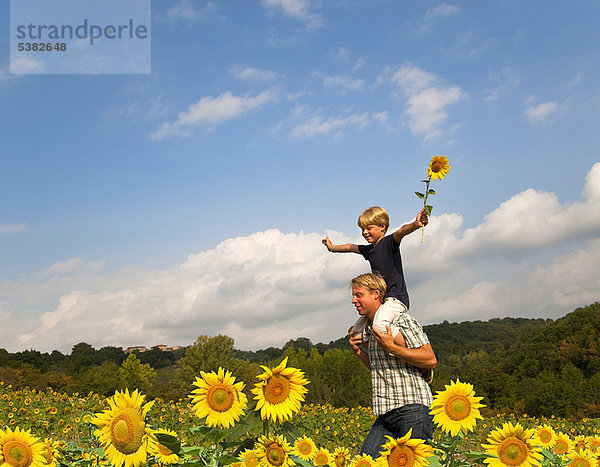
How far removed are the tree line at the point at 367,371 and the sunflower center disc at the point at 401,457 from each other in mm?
16581

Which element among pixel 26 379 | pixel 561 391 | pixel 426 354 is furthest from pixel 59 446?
pixel 561 391

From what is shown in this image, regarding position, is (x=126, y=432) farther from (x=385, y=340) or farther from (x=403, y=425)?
(x=403, y=425)

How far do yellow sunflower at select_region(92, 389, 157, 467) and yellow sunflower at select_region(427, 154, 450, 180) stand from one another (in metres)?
4.63

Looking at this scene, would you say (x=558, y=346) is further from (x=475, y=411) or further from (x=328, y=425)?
(x=475, y=411)

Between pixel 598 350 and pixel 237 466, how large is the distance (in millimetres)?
43120

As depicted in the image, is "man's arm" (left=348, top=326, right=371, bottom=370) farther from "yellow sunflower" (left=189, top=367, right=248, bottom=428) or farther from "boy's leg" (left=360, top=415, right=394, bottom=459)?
"yellow sunflower" (left=189, top=367, right=248, bottom=428)

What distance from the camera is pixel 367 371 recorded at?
128 feet

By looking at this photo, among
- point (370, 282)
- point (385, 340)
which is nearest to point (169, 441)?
point (385, 340)

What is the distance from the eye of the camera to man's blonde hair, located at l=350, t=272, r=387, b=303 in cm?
402

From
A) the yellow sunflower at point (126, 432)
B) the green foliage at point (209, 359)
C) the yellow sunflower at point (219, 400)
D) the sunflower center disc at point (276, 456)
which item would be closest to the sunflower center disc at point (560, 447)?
the sunflower center disc at point (276, 456)

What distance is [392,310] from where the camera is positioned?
3914mm

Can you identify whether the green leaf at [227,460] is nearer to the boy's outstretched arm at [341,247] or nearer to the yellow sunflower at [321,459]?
the yellow sunflower at [321,459]

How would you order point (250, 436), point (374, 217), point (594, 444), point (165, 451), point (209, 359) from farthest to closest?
point (209, 359) < point (374, 217) < point (594, 444) < point (250, 436) < point (165, 451)

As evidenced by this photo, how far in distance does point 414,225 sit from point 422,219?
11 centimetres
